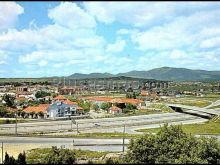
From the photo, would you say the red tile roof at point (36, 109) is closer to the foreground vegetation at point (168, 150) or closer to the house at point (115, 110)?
the house at point (115, 110)

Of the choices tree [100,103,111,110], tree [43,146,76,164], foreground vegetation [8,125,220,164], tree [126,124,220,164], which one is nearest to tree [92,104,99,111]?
tree [100,103,111,110]

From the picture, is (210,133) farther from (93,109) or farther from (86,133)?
(93,109)

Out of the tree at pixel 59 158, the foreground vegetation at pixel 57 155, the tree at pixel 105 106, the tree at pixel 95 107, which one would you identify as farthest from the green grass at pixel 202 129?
the tree at pixel 59 158

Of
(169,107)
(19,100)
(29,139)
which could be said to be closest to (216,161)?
(29,139)

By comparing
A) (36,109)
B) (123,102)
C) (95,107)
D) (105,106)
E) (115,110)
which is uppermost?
(123,102)

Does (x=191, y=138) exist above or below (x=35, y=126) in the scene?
above

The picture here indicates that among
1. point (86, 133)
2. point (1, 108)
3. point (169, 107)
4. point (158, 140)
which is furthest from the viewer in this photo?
point (169, 107)

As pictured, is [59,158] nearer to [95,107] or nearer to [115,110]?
[115,110]

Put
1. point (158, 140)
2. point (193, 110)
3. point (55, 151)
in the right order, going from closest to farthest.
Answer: point (55, 151)
point (158, 140)
point (193, 110)

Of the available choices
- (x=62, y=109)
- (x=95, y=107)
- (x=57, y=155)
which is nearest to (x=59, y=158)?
(x=57, y=155)

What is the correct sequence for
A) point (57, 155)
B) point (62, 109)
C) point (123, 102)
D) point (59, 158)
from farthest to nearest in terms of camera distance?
point (123, 102), point (62, 109), point (57, 155), point (59, 158)
